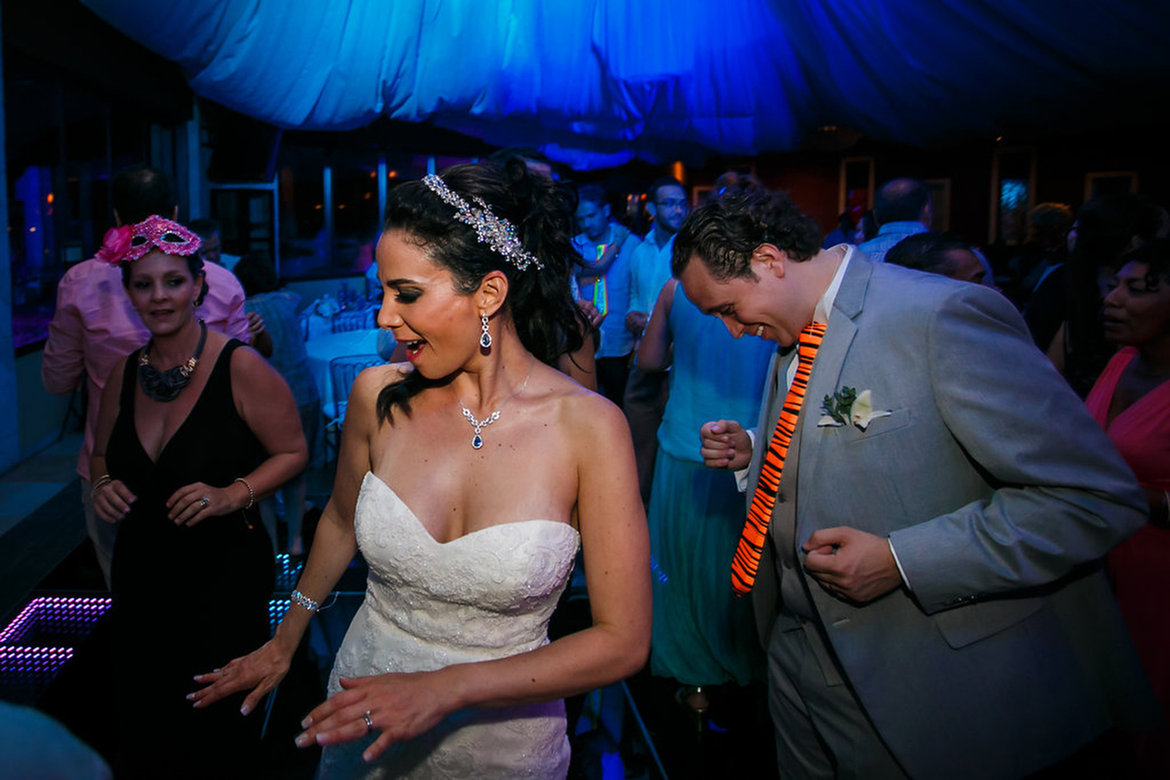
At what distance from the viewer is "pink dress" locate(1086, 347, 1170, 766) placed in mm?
2244

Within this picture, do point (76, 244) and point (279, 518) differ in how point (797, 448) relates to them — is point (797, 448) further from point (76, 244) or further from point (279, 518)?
point (76, 244)

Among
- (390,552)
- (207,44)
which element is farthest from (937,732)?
(207,44)

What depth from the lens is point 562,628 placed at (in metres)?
3.70

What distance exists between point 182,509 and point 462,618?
39.5 inches

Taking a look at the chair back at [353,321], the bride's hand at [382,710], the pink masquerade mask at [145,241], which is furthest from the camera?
the chair back at [353,321]

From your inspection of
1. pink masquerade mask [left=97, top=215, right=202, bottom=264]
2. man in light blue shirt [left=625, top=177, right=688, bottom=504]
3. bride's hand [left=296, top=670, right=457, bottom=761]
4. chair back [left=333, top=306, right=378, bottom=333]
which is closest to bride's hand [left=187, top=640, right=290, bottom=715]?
bride's hand [left=296, top=670, right=457, bottom=761]

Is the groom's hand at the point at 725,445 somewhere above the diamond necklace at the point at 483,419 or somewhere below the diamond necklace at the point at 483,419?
below

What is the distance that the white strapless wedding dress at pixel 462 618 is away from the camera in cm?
155

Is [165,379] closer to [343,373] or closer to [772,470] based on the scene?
[772,470]

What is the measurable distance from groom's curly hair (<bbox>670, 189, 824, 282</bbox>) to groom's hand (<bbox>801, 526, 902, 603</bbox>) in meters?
0.57

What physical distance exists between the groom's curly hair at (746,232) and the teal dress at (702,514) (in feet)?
4.53

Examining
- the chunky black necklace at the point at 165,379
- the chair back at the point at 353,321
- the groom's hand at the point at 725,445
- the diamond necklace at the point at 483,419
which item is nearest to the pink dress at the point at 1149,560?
the groom's hand at the point at 725,445

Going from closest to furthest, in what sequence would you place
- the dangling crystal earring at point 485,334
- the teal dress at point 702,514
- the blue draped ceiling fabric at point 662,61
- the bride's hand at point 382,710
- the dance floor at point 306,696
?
1. the bride's hand at point 382,710
2. the dangling crystal earring at point 485,334
3. the dance floor at point 306,696
4. the teal dress at point 702,514
5. the blue draped ceiling fabric at point 662,61

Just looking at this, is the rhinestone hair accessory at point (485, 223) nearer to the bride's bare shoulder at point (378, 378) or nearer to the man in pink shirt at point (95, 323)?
the bride's bare shoulder at point (378, 378)
